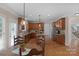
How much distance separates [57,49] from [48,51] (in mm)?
155

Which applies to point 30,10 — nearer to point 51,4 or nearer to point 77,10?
point 51,4

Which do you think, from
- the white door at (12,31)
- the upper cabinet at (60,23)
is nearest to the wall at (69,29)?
the upper cabinet at (60,23)

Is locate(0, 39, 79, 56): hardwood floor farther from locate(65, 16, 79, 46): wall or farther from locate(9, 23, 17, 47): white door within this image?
locate(9, 23, 17, 47): white door

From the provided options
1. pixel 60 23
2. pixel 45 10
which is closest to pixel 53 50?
pixel 60 23

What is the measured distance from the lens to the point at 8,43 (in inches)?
77.1

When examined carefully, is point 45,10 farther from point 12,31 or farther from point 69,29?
point 12,31

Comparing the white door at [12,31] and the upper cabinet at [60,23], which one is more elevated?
the upper cabinet at [60,23]

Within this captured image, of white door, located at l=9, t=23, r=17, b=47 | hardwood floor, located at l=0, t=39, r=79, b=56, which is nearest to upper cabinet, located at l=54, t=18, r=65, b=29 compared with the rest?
hardwood floor, located at l=0, t=39, r=79, b=56

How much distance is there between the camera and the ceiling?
6.02 feet

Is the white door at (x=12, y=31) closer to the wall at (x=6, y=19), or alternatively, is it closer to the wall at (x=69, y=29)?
the wall at (x=6, y=19)

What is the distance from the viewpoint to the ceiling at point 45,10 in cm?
183

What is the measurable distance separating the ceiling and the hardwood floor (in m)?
0.41

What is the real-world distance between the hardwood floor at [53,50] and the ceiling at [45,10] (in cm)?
41

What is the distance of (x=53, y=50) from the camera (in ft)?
6.34
